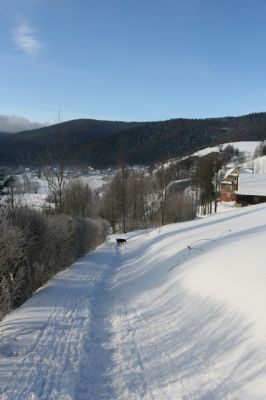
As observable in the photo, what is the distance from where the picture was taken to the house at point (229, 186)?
78.5m

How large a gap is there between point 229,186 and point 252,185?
15.7 metres

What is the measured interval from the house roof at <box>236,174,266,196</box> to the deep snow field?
51.8 m

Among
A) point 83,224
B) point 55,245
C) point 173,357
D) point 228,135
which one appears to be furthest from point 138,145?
point 173,357

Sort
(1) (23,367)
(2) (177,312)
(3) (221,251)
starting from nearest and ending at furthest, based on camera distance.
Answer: (1) (23,367)
(2) (177,312)
(3) (221,251)

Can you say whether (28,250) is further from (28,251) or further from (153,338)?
(153,338)

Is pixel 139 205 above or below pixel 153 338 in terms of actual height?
below

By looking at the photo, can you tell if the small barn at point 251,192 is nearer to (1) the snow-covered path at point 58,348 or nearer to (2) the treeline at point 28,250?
(2) the treeline at point 28,250

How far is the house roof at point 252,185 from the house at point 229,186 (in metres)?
7.99

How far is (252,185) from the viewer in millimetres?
65312

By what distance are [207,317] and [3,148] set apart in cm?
10267

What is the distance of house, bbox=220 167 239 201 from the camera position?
258ft

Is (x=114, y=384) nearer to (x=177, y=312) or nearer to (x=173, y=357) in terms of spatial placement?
(x=173, y=357)

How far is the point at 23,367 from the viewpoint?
6.73m

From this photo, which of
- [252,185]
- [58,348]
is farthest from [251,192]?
[58,348]
